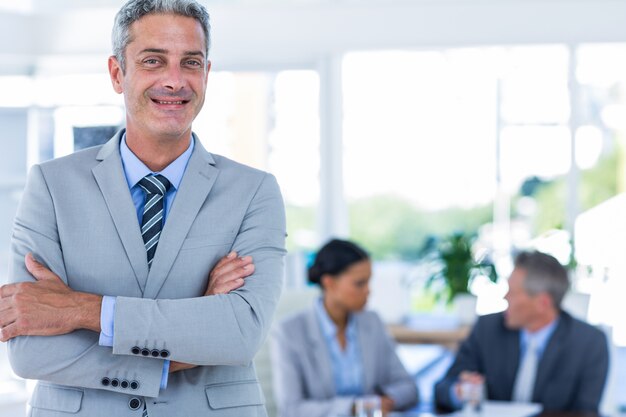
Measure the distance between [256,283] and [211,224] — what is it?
5.6 inches

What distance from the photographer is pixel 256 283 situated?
1931 millimetres

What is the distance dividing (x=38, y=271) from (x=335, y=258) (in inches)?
89.5

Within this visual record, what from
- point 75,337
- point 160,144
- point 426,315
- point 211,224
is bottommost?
point 426,315

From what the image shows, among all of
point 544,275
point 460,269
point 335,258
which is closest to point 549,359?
point 544,275

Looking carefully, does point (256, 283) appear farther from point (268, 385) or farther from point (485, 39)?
point (485, 39)

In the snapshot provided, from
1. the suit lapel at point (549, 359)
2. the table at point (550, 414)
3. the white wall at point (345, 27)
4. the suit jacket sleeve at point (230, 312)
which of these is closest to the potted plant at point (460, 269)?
the white wall at point (345, 27)

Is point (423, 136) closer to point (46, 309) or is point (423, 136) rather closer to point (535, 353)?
point (535, 353)

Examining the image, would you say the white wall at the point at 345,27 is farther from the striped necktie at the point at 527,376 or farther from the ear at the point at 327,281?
the striped necktie at the point at 527,376

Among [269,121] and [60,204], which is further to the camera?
[269,121]

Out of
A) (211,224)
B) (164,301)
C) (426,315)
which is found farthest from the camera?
(426,315)

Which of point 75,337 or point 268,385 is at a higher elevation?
point 75,337

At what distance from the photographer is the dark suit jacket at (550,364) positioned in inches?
150

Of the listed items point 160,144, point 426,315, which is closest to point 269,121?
point 426,315

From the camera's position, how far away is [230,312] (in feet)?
6.05
